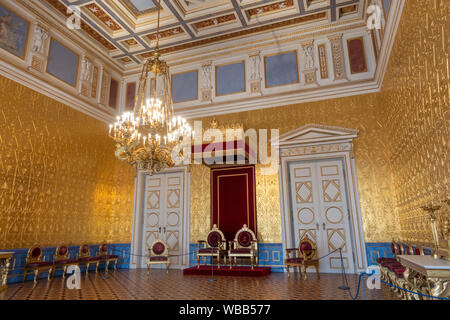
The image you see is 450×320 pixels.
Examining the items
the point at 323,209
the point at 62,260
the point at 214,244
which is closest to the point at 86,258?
the point at 62,260

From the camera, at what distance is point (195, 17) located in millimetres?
8219

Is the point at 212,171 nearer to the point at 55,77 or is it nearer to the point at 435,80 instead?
the point at 55,77

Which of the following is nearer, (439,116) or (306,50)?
(439,116)

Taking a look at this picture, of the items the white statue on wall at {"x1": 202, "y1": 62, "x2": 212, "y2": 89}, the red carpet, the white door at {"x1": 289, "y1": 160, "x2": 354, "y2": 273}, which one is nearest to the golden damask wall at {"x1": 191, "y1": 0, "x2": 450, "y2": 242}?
the white door at {"x1": 289, "y1": 160, "x2": 354, "y2": 273}

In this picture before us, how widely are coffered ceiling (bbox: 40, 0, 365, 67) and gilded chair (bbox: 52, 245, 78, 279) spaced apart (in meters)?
5.97

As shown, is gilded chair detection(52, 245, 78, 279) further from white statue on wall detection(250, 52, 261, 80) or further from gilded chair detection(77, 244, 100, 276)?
white statue on wall detection(250, 52, 261, 80)

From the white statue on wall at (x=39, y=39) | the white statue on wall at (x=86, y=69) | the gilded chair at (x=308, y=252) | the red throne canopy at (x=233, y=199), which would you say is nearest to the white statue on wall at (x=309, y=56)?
the red throne canopy at (x=233, y=199)

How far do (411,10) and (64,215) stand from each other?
27.9 feet

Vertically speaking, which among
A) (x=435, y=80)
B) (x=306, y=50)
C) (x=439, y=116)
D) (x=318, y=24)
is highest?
(x=318, y=24)

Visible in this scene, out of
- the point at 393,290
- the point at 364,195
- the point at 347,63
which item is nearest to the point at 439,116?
the point at 393,290

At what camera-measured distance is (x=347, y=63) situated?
26.6 feet

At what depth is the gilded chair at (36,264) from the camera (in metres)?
6.38

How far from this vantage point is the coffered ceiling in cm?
782

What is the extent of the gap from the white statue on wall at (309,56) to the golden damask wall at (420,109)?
2.31 metres
